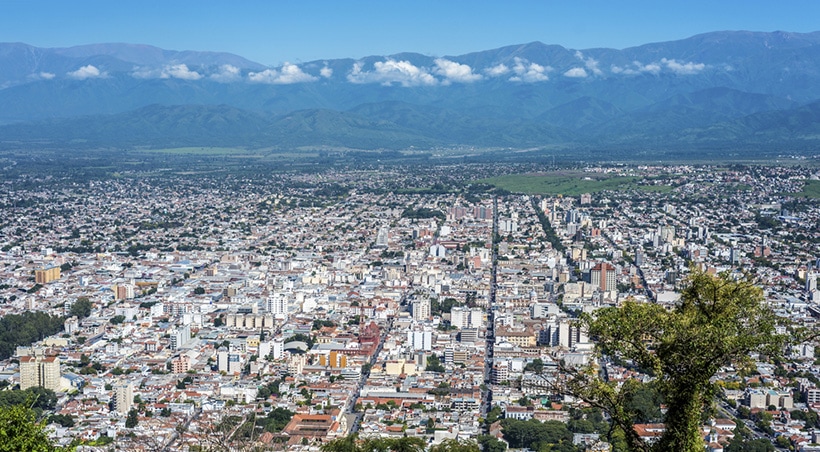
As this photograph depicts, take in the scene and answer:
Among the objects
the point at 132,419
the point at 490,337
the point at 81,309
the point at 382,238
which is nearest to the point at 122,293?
the point at 81,309

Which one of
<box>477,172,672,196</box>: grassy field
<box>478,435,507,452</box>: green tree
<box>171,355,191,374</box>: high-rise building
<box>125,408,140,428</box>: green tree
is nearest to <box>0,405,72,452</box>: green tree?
<box>478,435,507,452</box>: green tree

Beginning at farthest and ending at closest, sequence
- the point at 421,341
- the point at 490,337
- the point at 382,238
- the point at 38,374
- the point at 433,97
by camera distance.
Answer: the point at 433,97 → the point at 382,238 → the point at 490,337 → the point at 421,341 → the point at 38,374

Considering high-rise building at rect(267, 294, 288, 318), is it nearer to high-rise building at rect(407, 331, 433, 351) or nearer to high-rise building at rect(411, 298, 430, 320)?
high-rise building at rect(411, 298, 430, 320)

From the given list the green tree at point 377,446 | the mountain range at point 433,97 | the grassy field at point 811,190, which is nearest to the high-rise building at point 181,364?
the green tree at point 377,446

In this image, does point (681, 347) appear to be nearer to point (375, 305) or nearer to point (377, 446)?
point (377, 446)

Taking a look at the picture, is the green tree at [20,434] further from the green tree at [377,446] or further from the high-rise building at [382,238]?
the high-rise building at [382,238]
